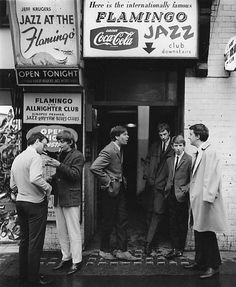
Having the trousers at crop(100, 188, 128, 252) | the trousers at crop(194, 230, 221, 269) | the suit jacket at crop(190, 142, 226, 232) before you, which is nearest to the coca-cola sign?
the suit jacket at crop(190, 142, 226, 232)

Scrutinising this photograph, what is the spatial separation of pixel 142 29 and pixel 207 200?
2750 mm

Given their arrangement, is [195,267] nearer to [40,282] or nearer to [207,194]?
[207,194]

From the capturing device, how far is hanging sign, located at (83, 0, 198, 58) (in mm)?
5770

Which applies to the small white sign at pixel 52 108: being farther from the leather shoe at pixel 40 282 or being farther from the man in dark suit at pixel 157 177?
the leather shoe at pixel 40 282

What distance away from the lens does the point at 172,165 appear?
564 centimetres

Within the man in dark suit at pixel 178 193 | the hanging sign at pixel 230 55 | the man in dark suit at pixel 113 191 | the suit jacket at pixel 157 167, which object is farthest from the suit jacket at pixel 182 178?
the hanging sign at pixel 230 55

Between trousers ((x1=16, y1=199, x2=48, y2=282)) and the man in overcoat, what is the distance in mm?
1949

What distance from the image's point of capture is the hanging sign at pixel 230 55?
554 cm

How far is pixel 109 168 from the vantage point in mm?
5473

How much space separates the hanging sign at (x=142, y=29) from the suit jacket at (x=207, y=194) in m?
1.75

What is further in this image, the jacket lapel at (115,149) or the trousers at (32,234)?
the jacket lapel at (115,149)

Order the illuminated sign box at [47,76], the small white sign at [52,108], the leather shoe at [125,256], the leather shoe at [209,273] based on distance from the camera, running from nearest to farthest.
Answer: the leather shoe at [209,273] → the leather shoe at [125,256] → the illuminated sign box at [47,76] → the small white sign at [52,108]

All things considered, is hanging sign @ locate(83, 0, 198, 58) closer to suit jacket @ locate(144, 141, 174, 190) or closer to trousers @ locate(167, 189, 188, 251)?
suit jacket @ locate(144, 141, 174, 190)

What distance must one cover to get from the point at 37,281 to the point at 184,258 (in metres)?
2.23
